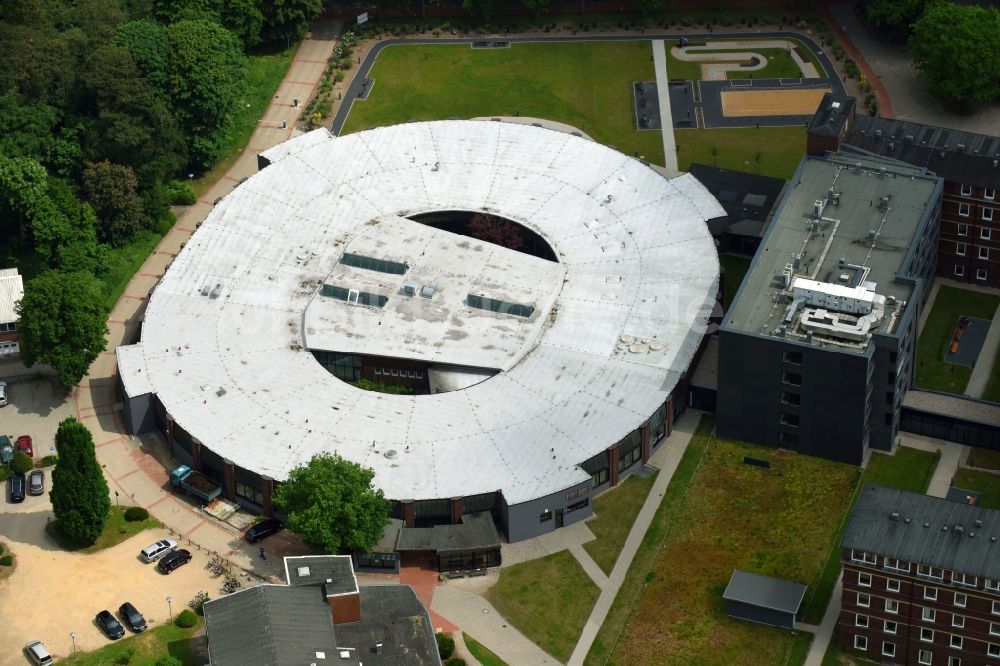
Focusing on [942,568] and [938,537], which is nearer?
[942,568]

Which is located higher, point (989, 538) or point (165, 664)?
point (989, 538)

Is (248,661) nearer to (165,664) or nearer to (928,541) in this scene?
(165,664)

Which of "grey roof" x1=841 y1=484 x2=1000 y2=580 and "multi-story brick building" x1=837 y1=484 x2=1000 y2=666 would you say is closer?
"grey roof" x1=841 y1=484 x2=1000 y2=580

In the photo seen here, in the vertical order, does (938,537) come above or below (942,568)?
above

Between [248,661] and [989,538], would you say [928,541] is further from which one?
[248,661]

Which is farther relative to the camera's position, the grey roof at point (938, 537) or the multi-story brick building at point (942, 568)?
the multi-story brick building at point (942, 568)

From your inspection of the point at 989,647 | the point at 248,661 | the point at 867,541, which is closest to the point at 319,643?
the point at 248,661
